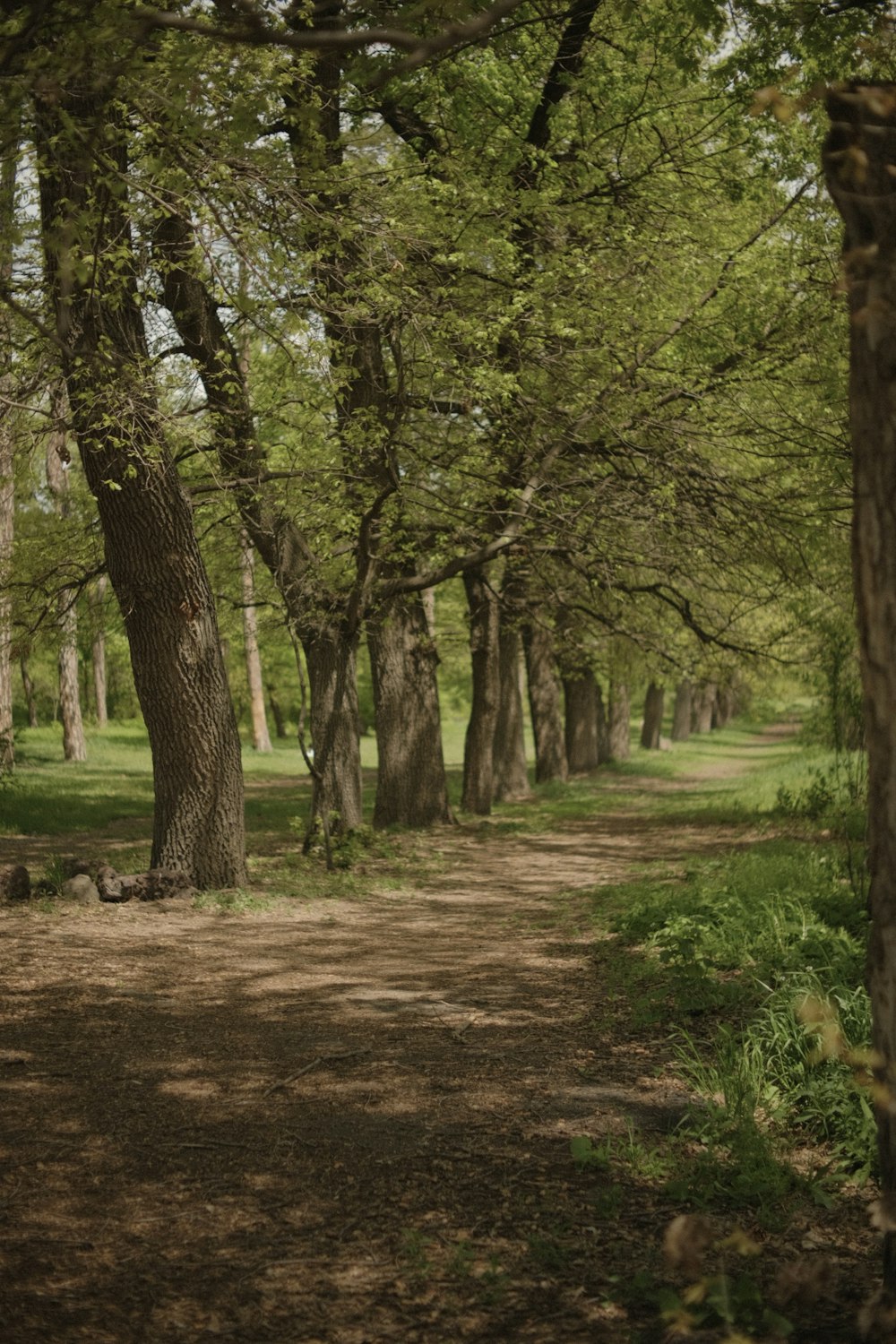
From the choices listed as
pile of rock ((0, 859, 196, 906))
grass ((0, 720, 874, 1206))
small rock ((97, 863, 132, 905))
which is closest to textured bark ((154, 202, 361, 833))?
grass ((0, 720, 874, 1206))

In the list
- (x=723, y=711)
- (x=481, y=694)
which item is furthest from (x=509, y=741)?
(x=723, y=711)

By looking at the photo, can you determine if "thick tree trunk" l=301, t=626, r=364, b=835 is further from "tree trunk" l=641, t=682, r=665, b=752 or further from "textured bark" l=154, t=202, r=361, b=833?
"tree trunk" l=641, t=682, r=665, b=752

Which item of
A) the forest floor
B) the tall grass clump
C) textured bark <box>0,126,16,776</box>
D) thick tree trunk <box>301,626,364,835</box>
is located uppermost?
textured bark <box>0,126,16,776</box>

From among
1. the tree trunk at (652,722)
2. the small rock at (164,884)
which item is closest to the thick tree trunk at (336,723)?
the small rock at (164,884)

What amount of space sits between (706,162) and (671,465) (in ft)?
11.5

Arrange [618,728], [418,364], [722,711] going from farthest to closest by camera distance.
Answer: [722,711] → [618,728] → [418,364]

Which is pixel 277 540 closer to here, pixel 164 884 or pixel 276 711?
pixel 164 884

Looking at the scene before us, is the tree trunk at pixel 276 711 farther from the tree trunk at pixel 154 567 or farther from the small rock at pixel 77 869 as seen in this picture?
the tree trunk at pixel 154 567

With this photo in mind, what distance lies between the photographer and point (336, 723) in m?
14.5

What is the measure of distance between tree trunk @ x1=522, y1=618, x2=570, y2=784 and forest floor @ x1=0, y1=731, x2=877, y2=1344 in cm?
1558

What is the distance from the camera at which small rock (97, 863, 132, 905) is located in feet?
34.8

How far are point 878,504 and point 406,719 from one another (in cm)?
1401

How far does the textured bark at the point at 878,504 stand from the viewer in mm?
3238

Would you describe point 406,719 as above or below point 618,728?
above
